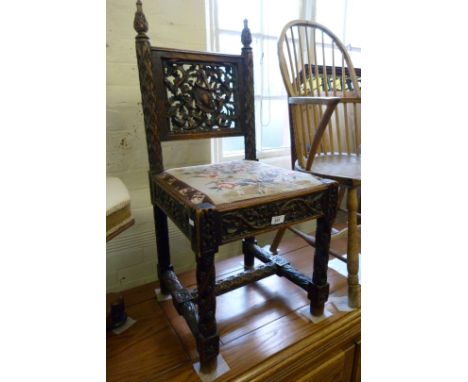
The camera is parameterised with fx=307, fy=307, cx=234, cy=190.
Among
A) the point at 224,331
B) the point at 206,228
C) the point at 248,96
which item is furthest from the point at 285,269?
the point at 248,96

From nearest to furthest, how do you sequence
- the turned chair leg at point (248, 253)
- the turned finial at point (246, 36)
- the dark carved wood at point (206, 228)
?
1. the dark carved wood at point (206, 228)
2. the turned finial at point (246, 36)
3. the turned chair leg at point (248, 253)

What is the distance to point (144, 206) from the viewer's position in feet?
4.09

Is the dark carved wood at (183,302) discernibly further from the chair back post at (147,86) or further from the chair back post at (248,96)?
the chair back post at (248,96)

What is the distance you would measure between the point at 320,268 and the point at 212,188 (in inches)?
16.8

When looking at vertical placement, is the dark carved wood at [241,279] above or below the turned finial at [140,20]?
below

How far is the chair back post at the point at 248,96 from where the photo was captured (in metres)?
1.06

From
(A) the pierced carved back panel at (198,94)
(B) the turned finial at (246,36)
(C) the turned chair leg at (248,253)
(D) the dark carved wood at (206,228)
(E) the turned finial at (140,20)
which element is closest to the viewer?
(D) the dark carved wood at (206,228)

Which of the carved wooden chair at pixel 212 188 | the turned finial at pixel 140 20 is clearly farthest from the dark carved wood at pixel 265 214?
the turned finial at pixel 140 20

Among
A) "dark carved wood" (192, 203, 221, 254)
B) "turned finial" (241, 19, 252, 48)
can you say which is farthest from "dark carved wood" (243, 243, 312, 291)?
"turned finial" (241, 19, 252, 48)

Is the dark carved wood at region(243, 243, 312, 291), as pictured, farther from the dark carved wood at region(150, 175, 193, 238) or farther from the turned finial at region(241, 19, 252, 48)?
the turned finial at region(241, 19, 252, 48)

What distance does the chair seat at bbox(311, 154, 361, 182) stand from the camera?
1.02 metres
